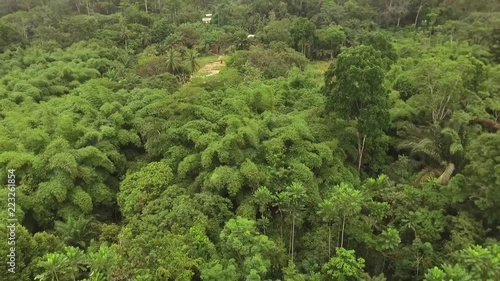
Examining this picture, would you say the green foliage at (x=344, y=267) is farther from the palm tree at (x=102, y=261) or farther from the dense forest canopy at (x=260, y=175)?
the palm tree at (x=102, y=261)

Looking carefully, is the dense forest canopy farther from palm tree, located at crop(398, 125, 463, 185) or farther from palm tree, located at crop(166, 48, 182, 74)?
palm tree, located at crop(166, 48, 182, 74)

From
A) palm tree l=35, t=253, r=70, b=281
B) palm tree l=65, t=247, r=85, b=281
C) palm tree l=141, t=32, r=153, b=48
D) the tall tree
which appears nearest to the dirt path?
palm tree l=141, t=32, r=153, b=48

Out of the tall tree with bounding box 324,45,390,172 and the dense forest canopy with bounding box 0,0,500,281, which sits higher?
the tall tree with bounding box 324,45,390,172

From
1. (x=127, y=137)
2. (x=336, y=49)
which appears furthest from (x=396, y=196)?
(x=336, y=49)
